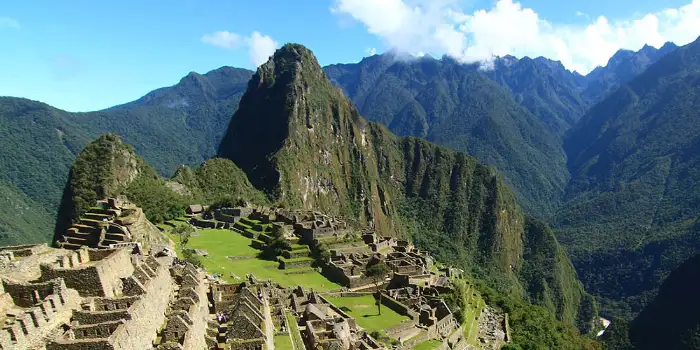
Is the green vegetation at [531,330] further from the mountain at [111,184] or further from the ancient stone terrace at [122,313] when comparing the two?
the mountain at [111,184]

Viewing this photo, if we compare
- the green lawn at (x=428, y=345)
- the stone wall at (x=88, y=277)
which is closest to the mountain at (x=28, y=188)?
the green lawn at (x=428, y=345)

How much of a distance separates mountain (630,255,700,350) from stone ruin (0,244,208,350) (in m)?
122

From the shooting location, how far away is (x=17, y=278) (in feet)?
62.4

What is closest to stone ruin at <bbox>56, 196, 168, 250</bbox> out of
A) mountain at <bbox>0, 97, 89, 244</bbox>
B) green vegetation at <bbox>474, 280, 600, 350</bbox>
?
green vegetation at <bbox>474, 280, 600, 350</bbox>

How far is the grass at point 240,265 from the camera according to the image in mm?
48400

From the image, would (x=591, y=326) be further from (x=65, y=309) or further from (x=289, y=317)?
(x=65, y=309)

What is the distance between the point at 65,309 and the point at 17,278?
3.67m

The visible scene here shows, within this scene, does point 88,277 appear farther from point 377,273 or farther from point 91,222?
point 377,273

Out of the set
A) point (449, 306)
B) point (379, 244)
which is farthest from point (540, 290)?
point (449, 306)

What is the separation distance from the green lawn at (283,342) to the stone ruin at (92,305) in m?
3.56

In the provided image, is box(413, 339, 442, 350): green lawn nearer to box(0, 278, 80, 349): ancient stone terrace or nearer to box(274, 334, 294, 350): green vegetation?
box(274, 334, 294, 350): green vegetation

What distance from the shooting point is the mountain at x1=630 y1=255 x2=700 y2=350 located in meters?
116

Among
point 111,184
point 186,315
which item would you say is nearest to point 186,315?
point 186,315

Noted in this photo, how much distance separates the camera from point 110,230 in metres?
42.1
